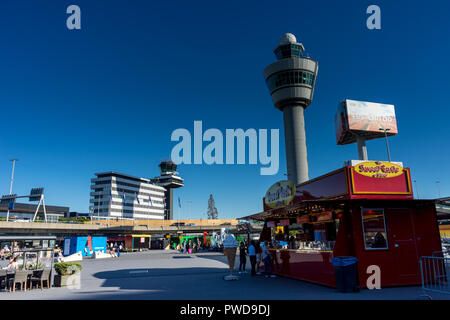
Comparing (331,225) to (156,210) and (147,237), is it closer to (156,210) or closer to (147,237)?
(147,237)

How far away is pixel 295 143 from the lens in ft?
234

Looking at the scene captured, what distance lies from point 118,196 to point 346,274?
14566 centimetres

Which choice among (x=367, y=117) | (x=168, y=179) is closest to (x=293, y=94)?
(x=367, y=117)

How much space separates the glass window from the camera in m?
12.7

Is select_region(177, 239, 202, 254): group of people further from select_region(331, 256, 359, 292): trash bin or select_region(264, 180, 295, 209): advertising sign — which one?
select_region(331, 256, 359, 292): trash bin

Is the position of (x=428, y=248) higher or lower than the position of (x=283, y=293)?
higher

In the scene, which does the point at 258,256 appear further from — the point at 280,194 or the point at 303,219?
the point at 280,194

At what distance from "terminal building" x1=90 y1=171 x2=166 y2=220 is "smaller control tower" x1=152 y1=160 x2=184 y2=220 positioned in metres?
17.0

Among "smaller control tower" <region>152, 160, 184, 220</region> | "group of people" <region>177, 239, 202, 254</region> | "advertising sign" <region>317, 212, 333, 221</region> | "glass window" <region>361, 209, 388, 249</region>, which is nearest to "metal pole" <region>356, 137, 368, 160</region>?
"group of people" <region>177, 239, 202, 254</region>

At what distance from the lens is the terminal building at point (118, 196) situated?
140m

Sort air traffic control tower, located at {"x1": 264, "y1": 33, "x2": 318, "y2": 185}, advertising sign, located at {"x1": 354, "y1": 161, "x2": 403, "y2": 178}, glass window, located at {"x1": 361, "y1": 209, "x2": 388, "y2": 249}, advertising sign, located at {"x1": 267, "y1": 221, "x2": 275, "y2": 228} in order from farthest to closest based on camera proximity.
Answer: air traffic control tower, located at {"x1": 264, "y1": 33, "x2": 318, "y2": 185}
advertising sign, located at {"x1": 267, "y1": 221, "x2": 275, "y2": 228}
advertising sign, located at {"x1": 354, "y1": 161, "x2": 403, "y2": 178}
glass window, located at {"x1": 361, "y1": 209, "x2": 388, "y2": 249}
